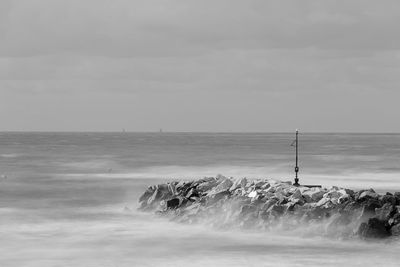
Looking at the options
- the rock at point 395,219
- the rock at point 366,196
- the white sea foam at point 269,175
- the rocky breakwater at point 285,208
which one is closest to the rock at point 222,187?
the rocky breakwater at point 285,208

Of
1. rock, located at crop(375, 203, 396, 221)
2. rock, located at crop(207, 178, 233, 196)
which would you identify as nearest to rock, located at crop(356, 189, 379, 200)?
rock, located at crop(375, 203, 396, 221)

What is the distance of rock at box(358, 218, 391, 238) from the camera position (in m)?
41.8

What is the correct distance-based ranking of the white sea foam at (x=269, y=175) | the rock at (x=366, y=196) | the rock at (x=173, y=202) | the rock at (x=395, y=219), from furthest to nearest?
the white sea foam at (x=269, y=175), the rock at (x=173, y=202), the rock at (x=366, y=196), the rock at (x=395, y=219)

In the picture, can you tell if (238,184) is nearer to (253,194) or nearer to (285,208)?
(253,194)

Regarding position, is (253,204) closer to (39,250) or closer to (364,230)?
(364,230)

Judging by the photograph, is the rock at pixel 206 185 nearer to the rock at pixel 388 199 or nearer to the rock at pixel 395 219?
the rock at pixel 388 199

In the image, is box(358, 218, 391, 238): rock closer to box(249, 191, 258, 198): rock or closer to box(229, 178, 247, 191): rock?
box(249, 191, 258, 198): rock

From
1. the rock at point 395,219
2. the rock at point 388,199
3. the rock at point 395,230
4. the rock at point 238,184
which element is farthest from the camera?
the rock at point 238,184

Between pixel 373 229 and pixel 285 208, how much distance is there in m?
6.42

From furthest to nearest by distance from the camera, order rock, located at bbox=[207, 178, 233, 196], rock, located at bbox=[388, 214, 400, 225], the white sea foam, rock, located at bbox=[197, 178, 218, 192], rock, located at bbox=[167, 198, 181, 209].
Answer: the white sea foam → rock, located at bbox=[197, 178, 218, 192] → rock, located at bbox=[167, 198, 181, 209] → rock, located at bbox=[207, 178, 233, 196] → rock, located at bbox=[388, 214, 400, 225]

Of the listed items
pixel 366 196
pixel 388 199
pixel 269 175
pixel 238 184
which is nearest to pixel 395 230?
pixel 388 199

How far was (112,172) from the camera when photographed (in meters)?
103

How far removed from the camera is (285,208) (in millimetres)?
46312

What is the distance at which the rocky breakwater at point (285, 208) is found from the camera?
43.1 m
